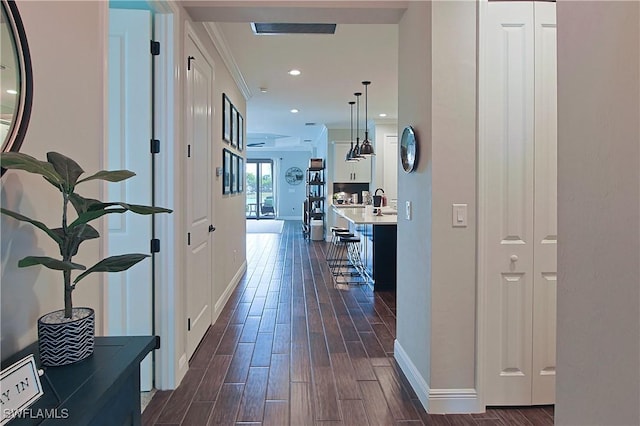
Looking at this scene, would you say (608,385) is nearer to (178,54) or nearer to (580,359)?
(580,359)

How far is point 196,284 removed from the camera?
3.05 metres

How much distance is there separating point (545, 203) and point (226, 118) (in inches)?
127

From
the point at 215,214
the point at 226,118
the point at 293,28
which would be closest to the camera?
the point at 293,28

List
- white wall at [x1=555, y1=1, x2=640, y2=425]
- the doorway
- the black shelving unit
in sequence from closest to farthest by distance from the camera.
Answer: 1. white wall at [x1=555, y1=1, x2=640, y2=425]
2. the black shelving unit
3. the doorway

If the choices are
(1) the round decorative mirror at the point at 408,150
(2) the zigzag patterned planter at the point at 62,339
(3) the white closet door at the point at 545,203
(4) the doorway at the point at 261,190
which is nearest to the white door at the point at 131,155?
(2) the zigzag patterned planter at the point at 62,339

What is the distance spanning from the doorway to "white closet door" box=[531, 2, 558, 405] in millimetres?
14430

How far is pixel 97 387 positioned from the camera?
91 cm

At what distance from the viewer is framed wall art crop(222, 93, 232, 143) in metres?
4.14

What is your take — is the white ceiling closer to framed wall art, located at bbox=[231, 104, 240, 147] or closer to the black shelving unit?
framed wall art, located at bbox=[231, 104, 240, 147]

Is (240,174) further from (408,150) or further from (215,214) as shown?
(408,150)

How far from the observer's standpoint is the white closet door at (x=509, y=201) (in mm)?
2207

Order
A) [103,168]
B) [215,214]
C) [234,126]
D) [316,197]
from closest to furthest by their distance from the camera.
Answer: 1. [103,168]
2. [215,214]
3. [234,126]
4. [316,197]

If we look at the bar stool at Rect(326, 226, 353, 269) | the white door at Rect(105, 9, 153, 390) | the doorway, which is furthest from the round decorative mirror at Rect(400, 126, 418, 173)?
the doorway

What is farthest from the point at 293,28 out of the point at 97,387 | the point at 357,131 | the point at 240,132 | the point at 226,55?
the point at 357,131
